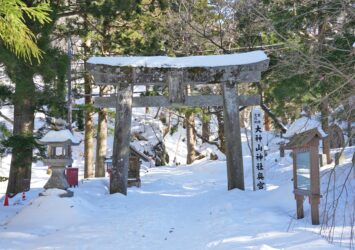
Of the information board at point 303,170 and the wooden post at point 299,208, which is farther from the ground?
the information board at point 303,170

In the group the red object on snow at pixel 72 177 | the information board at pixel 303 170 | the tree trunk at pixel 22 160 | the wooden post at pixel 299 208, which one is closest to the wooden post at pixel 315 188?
the information board at pixel 303 170

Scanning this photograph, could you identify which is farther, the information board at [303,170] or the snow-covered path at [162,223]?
the information board at [303,170]

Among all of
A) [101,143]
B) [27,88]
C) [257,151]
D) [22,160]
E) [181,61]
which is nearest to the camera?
[27,88]

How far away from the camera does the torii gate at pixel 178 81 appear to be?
13219 mm

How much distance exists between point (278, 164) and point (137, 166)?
20.9ft

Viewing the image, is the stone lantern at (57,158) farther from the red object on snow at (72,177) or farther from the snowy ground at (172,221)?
the red object on snow at (72,177)

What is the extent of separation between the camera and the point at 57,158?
37.8 feet

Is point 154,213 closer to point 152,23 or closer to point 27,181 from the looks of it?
point 27,181

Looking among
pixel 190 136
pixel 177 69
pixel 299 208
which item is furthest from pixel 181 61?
pixel 190 136

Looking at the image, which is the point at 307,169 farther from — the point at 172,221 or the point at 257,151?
the point at 257,151

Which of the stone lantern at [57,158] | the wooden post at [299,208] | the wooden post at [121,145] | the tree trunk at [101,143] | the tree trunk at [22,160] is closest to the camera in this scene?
the wooden post at [299,208]

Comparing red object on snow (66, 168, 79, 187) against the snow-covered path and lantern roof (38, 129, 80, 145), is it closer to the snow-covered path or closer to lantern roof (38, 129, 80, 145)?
the snow-covered path

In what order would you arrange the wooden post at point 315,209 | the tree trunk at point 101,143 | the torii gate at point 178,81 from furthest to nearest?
the tree trunk at point 101,143 < the torii gate at point 178,81 < the wooden post at point 315,209

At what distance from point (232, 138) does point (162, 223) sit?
529cm
